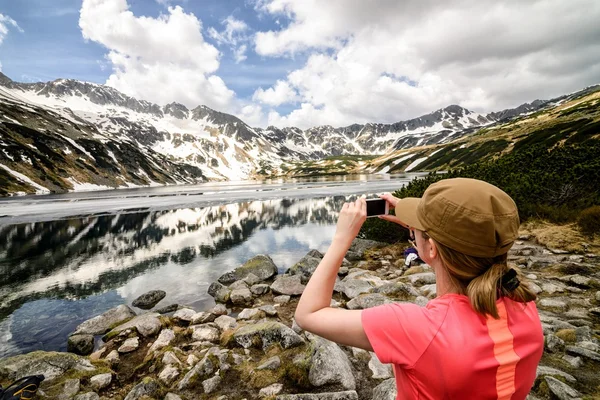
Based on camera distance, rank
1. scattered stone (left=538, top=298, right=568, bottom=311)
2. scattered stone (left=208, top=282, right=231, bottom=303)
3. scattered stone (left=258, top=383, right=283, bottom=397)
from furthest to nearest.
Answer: scattered stone (left=208, top=282, right=231, bottom=303)
scattered stone (left=538, top=298, right=568, bottom=311)
scattered stone (left=258, top=383, right=283, bottom=397)

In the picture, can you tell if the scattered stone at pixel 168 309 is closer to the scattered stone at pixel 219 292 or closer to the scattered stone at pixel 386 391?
the scattered stone at pixel 219 292

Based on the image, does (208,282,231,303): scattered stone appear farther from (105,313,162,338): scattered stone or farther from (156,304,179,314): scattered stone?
(105,313,162,338): scattered stone

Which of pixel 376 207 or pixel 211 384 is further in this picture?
pixel 211 384

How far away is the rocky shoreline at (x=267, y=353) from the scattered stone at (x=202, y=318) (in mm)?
40

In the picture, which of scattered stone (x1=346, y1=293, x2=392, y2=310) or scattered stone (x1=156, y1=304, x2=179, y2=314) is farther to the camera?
scattered stone (x1=156, y1=304, x2=179, y2=314)

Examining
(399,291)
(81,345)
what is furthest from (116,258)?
(399,291)

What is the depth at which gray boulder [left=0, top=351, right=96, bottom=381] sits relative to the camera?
7008 mm

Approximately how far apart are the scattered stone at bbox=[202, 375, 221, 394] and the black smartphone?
228 inches

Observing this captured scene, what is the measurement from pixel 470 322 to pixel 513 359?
13.2 inches

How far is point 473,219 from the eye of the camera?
1.69 meters

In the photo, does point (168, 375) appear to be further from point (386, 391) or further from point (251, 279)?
point (251, 279)

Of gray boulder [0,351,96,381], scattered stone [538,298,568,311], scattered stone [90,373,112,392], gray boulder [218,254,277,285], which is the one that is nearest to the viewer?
scattered stone [90,373,112,392]

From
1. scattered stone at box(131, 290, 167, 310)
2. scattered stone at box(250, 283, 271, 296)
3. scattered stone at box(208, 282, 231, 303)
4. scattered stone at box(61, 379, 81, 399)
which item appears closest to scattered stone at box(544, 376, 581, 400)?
scattered stone at box(61, 379, 81, 399)

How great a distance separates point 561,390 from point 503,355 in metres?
4.46
